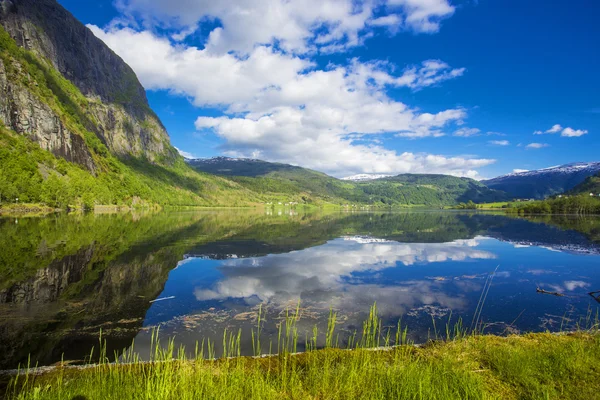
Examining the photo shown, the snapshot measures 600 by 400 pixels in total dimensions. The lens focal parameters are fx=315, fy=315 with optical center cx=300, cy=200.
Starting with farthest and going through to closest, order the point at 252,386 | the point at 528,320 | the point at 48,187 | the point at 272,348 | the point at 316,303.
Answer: the point at 48,187, the point at 316,303, the point at 528,320, the point at 272,348, the point at 252,386

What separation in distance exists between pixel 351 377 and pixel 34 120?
188m

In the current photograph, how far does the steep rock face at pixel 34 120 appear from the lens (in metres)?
137


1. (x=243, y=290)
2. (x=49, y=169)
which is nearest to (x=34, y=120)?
(x=49, y=169)

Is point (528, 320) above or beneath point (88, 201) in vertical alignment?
beneath

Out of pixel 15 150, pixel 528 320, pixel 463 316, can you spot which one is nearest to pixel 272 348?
pixel 463 316

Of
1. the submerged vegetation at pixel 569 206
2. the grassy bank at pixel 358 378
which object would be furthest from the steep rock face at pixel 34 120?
the submerged vegetation at pixel 569 206

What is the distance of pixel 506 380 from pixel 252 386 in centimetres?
578

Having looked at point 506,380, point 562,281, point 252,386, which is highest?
point 252,386

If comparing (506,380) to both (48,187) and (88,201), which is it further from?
(88,201)

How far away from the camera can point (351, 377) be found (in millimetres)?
6562

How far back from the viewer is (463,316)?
14.2 meters

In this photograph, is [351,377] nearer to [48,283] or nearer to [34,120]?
[48,283]

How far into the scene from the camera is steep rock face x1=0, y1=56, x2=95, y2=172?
449ft

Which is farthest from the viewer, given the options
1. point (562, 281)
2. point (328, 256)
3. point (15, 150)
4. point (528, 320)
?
point (15, 150)
